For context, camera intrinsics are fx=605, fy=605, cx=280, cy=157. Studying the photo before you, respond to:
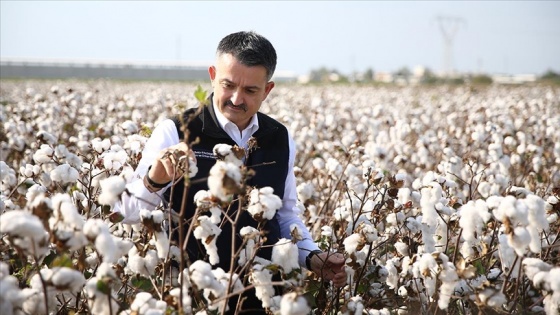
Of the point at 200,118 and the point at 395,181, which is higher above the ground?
the point at 200,118

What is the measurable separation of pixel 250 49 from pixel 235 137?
1.20 feet

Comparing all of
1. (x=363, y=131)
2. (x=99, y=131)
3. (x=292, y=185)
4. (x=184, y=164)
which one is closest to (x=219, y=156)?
(x=184, y=164)

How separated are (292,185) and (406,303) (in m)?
0.73

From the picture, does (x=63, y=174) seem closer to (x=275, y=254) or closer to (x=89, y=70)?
(x=275, y=254)

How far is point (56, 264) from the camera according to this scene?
1.49 meters

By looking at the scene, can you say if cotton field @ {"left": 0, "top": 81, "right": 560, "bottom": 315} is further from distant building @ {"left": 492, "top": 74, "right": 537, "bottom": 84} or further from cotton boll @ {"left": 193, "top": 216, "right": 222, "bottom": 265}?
distant building @ {"left": 492, "top": 74, "right": 537, "bottom": 84}

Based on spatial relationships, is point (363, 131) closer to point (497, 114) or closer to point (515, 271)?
point (497, 114)

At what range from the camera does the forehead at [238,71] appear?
2.13 metres

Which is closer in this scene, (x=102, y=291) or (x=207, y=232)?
(x=102, y=291)

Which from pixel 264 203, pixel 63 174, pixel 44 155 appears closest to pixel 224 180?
pixel 264 203

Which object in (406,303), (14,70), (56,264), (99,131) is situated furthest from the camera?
(14,70)

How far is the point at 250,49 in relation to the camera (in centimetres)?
213

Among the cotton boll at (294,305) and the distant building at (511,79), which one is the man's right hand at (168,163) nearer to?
the cotton boll at (294,305)

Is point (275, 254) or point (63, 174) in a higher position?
point (63, 174)
